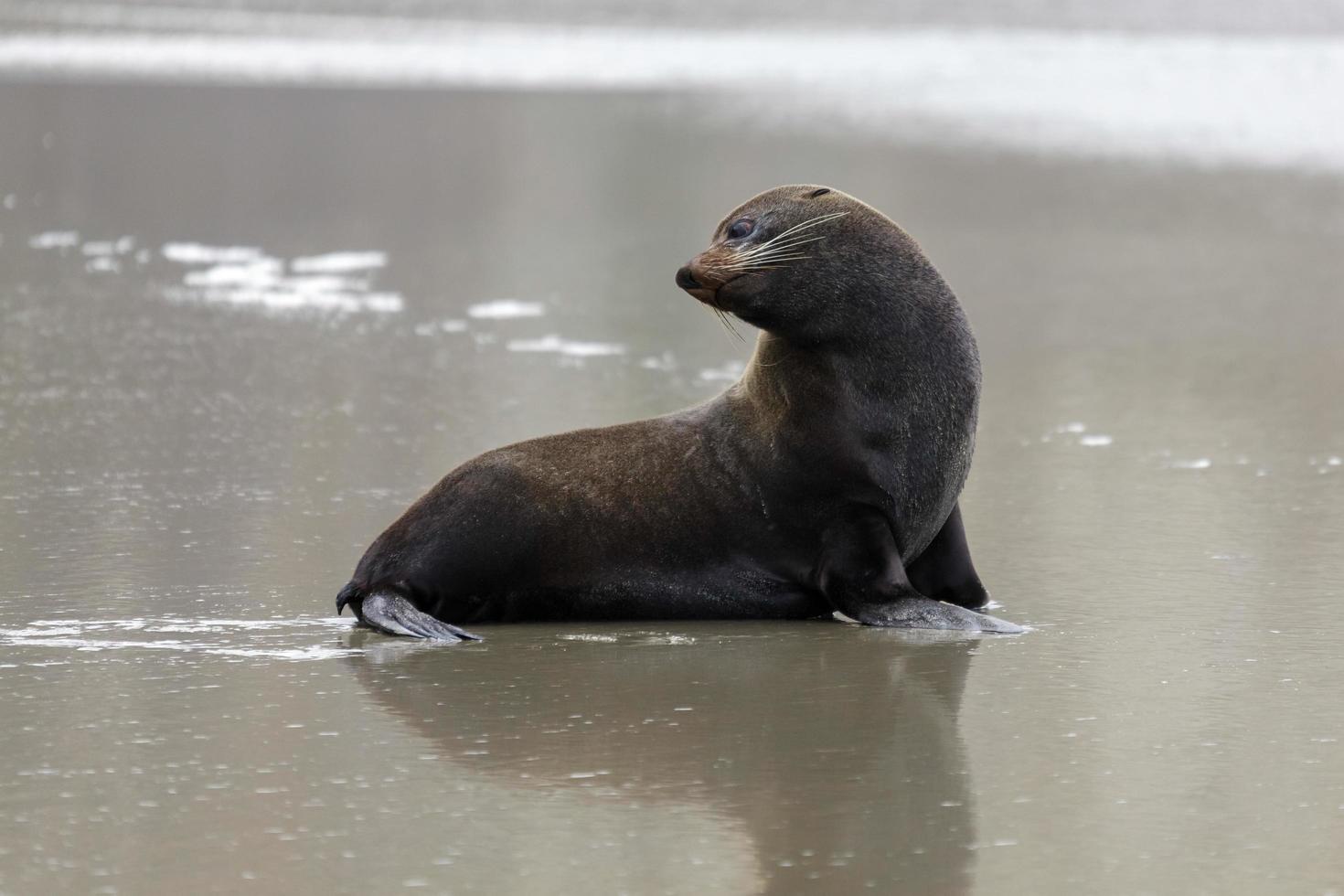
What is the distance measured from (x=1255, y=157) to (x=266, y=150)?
26.5 feet

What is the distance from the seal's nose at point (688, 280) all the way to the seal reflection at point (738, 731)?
0.87 m

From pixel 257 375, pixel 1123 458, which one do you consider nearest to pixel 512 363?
pixel 257 375

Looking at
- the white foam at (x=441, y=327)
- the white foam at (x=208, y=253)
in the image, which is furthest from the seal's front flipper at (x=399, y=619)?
the white foam at (x=208, y=253)

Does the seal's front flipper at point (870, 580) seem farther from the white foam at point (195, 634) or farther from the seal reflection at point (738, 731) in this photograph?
the white foam at point (195, 634)

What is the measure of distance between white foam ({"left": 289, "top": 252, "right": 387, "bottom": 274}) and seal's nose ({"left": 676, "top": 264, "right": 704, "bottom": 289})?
7.02 m

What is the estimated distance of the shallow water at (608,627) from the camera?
12.0 ft

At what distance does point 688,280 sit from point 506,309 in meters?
5.63

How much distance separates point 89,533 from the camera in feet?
20.7

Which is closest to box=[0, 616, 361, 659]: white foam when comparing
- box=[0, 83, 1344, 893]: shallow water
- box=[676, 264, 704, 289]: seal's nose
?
box=[0, 83, 1344, 893]: shallow water

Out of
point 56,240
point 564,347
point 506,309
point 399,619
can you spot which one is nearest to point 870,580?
point 399,619

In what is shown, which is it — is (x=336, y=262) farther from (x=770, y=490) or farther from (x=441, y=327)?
(x=770, y=490)

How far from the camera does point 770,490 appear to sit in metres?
5.60

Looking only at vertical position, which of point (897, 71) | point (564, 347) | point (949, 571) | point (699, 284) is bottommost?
point (949, 571)

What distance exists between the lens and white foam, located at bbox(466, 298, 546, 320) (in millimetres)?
10789
